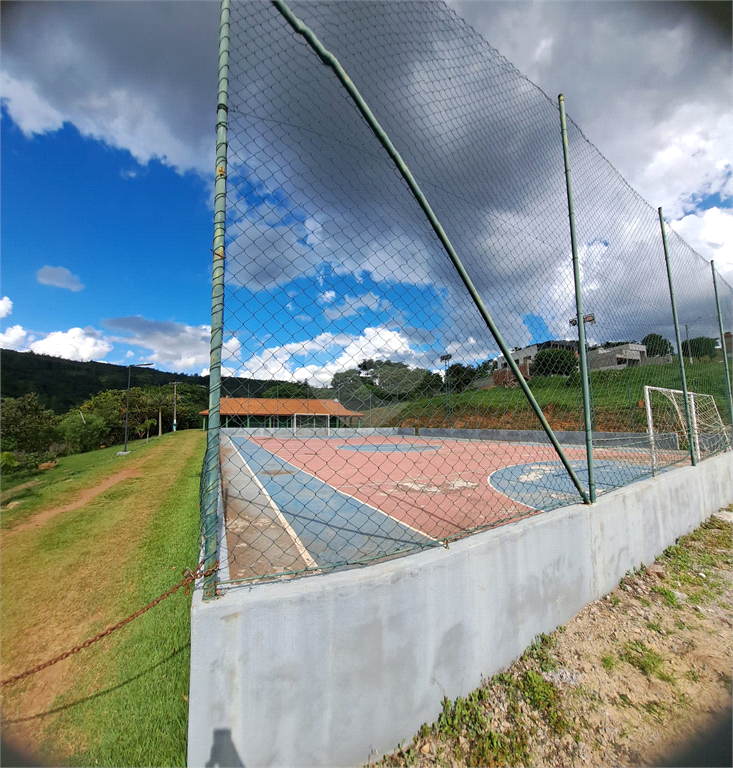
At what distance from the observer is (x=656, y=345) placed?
19.0 feet

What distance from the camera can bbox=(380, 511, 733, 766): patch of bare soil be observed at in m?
1.75

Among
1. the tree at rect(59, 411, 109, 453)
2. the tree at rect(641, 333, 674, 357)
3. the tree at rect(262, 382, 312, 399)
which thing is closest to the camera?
the tree at rect(262, 382, 312, 399)

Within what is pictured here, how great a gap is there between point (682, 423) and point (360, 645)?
6603mm

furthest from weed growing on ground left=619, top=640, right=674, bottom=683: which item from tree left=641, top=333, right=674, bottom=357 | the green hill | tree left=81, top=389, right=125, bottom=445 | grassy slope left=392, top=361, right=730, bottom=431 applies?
tree left=81, top=389, right=125, bottom=445

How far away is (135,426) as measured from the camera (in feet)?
125

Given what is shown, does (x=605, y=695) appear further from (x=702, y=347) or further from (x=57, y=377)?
(x=57, y=377)

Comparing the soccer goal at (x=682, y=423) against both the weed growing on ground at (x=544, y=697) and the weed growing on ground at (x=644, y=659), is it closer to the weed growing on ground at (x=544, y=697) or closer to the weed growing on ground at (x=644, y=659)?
the weed growing on ground at (x=644, y=659)

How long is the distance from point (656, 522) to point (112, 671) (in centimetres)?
478

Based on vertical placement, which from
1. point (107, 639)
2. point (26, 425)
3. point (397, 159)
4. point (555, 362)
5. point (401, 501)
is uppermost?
point (397, 159)

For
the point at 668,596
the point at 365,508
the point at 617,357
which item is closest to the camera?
the point at 668,596

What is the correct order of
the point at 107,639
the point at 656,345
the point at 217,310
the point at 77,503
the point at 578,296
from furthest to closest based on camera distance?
the point at 77,503 < the point at 656,345 < the point at 578,296 < the point at 107,639 < the point at 217,310

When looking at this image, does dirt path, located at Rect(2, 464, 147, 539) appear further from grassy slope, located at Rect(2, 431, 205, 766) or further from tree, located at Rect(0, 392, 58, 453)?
tree, located at Rect(0, 392, 58, 453)

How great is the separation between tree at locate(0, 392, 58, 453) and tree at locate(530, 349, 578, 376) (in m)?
20.4

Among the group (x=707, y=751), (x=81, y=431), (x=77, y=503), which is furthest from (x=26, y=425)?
Answer: (x=707, y=751)
